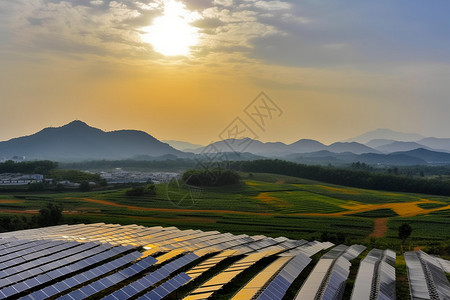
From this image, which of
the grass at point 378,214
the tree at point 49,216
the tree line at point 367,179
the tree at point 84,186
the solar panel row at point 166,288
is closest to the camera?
the solar panel row at point 166,288

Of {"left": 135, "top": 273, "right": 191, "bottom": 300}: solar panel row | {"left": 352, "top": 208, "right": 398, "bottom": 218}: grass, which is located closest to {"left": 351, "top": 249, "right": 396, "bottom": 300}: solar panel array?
{"left": 135, "top": 273, "right": 191, "bottom": 300}: solar panel row

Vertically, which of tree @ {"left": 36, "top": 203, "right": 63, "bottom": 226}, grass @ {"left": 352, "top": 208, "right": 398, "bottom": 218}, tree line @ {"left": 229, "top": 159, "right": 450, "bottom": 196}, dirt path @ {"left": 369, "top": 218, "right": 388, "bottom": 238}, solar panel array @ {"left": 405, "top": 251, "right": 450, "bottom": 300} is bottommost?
dirt path @ {"left": 369, "top": 218, "right": 388, "bottom": 238}

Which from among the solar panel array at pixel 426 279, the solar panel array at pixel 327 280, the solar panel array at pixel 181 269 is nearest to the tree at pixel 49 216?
the solar panel array at pixel 181 269

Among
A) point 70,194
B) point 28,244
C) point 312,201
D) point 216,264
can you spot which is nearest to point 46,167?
point 70,194

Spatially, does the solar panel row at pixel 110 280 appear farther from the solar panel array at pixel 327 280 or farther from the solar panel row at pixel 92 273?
the solar panel array at pixel 327 280

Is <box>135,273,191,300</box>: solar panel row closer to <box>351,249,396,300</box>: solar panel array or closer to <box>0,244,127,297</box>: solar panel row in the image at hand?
<box>0,244,127,297</box>: solar panel row

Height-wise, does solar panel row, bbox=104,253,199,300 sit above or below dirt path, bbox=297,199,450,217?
above
